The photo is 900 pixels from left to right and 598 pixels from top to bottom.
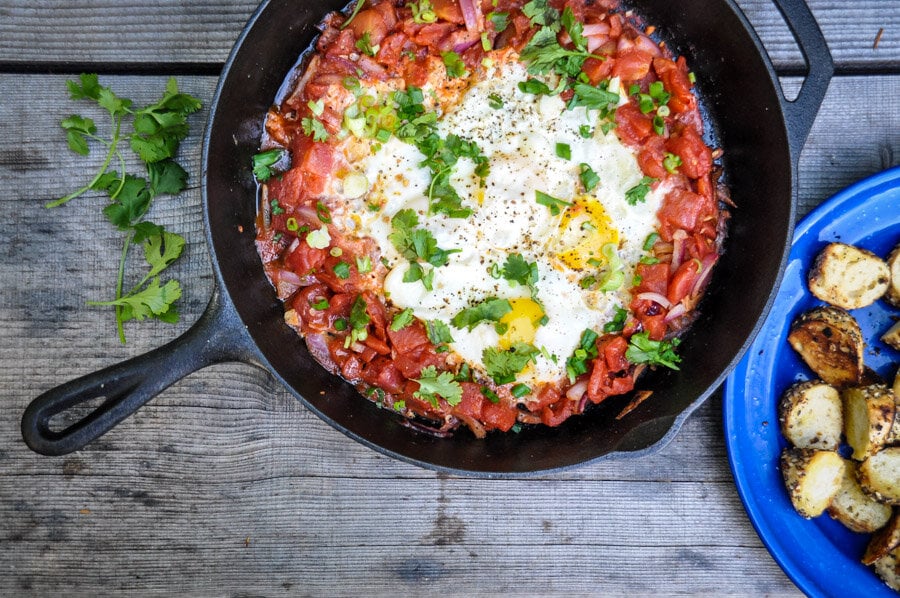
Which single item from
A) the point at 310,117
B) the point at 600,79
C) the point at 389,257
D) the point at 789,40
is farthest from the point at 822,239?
the point at 310,117

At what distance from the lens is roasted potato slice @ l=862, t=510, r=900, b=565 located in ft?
10.9

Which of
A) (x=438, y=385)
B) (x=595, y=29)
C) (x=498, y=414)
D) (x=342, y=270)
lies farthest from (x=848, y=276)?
(x=342, y=270)

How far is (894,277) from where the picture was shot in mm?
3365

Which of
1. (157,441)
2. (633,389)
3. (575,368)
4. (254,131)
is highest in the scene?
(254,131)

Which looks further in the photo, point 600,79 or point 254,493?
point 254,493

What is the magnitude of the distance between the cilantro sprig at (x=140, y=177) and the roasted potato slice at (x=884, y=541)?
3.91 meters

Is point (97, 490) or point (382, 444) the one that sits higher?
point (382, 444)

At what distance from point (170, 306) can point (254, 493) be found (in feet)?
3.85

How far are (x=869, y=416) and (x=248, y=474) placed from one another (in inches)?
131

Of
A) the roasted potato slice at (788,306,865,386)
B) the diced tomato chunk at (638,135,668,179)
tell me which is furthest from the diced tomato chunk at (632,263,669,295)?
the roasted potato slice at (788,306,865,386)

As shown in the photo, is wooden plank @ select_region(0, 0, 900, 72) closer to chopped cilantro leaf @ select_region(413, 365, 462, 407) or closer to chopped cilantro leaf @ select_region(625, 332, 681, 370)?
chopped cilantro leaf @ select_region(625, 332, 681, 370)

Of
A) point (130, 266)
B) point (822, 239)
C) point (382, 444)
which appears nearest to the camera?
point (382, 444)

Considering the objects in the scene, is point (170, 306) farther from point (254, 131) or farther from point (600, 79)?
point (600, 79)

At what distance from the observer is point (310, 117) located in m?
3.24
